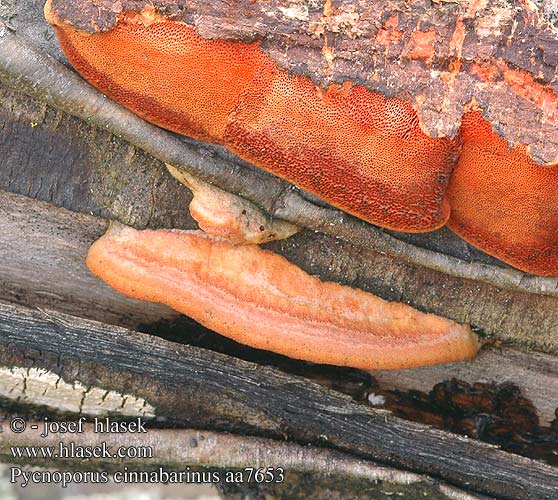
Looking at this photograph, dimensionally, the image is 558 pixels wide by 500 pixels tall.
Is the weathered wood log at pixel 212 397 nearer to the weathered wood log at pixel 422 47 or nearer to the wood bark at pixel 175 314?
the wood bark at pixel 175 314

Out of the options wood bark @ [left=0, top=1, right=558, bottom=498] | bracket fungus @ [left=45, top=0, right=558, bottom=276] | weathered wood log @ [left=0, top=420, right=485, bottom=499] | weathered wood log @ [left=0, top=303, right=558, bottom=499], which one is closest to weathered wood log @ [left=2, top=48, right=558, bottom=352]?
wood bark @ [left=0, top=1, right=558, bottom=498]

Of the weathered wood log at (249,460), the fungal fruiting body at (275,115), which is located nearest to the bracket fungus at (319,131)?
the fungal fruiting body at (275,115)

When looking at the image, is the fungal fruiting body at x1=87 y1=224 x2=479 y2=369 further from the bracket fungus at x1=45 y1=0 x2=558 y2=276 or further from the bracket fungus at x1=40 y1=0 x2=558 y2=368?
the bracket fungus at x1=45 y1=0 x2=558 y2=276

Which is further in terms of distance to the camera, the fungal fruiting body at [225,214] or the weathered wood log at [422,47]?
the fungal fruiting body at [225,214]

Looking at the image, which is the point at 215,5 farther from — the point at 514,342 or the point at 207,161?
the point at 514,342

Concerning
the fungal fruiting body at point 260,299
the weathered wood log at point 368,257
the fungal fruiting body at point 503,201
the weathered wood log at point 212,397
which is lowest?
the weathered wood log at point 212,397

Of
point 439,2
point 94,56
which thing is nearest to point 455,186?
point 439,2
